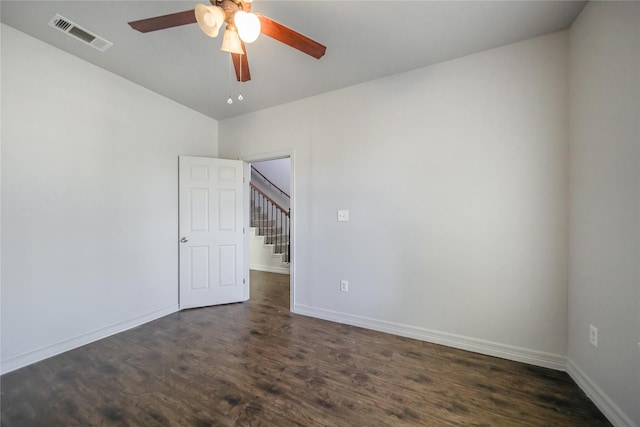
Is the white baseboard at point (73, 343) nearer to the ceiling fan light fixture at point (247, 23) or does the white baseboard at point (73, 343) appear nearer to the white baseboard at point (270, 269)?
the white baseboard at point (270, 269)

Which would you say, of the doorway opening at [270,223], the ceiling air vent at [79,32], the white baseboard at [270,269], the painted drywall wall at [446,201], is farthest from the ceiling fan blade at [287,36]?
the white baseboard at [270,269]

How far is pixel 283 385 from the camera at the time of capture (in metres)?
1.76

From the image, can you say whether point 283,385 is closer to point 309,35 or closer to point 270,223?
point 309,35

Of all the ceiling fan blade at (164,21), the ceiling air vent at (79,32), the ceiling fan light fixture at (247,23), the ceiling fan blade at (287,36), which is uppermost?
the ceiling air vent at (79,32)

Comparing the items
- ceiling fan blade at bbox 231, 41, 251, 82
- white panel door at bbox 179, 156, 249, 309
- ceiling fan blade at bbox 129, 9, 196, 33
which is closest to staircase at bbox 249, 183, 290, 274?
white panel door at bbox 179, 156, 249, 309

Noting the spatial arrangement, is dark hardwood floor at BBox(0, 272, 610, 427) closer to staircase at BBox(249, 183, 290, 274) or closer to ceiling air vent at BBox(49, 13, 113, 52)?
ceiling air vent at BBox(49, 13, 113, 52)

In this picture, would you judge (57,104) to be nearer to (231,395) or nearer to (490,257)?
(231,395)

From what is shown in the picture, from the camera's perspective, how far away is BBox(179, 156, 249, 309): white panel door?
320cm

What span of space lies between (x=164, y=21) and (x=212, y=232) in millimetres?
2456

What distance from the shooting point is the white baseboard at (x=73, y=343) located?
192 cm

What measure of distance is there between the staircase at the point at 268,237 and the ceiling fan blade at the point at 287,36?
4.20 m

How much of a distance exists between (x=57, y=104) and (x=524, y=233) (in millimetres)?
4215

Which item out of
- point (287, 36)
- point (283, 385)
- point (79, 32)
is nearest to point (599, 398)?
point (283, 385)

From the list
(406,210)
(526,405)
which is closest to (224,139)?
(406,210)
